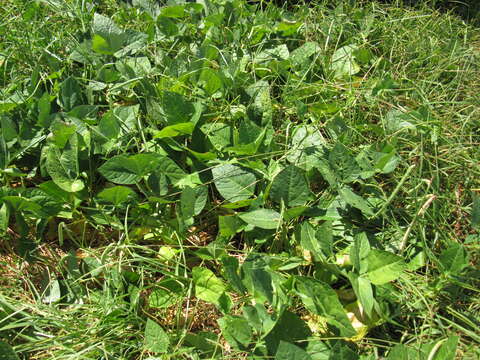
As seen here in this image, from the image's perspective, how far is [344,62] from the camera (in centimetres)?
174

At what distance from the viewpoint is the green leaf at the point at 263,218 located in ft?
3.82

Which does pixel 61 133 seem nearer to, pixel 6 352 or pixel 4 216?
pixel 4 216

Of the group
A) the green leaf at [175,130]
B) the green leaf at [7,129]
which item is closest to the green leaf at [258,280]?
the green leaf at [175,130]

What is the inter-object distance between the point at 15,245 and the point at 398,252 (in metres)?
1.05

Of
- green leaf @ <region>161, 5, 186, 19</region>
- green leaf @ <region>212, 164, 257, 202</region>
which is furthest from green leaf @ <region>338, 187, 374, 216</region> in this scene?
green leaf @ <region>161, 5, 186, 19</region>

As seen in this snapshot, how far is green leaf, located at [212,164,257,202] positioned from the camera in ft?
4.09

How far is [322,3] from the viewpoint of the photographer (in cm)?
209

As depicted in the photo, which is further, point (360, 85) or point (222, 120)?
point (360, 85)

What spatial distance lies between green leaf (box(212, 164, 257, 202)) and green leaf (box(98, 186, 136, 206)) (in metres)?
0.24

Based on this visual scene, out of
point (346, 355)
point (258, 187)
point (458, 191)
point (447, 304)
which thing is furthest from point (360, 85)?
point (346, 355)

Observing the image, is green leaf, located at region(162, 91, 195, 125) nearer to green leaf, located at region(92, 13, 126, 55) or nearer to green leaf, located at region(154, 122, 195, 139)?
green leaf, located at region(154, 122, 195, 139)

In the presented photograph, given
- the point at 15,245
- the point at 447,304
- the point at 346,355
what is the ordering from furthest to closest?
1. the point at 15,245
2. the point at 447,304
3. the point at 346,355

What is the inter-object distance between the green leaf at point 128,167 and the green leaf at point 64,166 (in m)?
0.09

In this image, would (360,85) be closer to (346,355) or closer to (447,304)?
(447,304)
